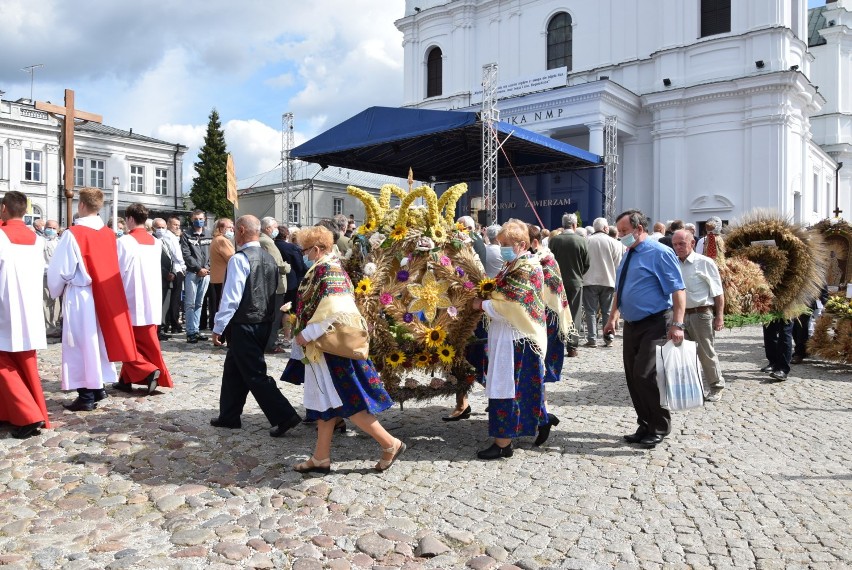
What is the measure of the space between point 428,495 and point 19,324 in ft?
11.4

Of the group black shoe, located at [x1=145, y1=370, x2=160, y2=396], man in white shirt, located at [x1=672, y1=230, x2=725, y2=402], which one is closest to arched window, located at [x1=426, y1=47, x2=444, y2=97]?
man in white shirt, located at [x1=672, y1=230, x2=725, y2=402]

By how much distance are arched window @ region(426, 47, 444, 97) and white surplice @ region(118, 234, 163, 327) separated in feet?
92.4

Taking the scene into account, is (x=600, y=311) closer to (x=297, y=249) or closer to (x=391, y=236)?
(x=297, y=249)

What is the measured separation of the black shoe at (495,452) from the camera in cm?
484

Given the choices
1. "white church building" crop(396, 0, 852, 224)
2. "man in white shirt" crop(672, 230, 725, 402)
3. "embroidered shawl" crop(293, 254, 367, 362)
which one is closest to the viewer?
"embroidered shawl" crop(293, 254, 367, 362)

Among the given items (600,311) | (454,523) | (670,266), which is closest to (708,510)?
(454,523)

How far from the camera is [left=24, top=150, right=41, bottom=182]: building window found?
40781 mm

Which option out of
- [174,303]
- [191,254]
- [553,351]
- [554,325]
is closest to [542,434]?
[553,351]

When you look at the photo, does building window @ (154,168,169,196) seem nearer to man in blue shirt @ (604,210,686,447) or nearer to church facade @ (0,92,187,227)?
church facade @ (0,92,187,227)

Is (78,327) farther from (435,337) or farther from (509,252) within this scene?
(509,252)

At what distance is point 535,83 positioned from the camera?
2533cm

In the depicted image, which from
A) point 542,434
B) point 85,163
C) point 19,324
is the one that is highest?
point 85,163

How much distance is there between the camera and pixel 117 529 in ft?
11.9

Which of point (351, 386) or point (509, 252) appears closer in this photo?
point (351, 386)
